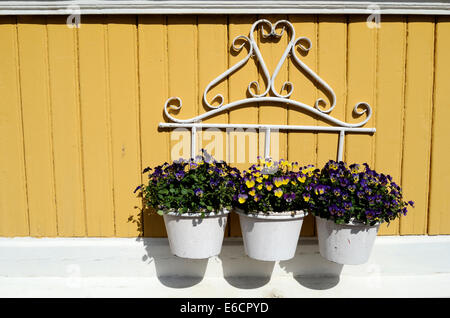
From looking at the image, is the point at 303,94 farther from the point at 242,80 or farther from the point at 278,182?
the point at 278,182

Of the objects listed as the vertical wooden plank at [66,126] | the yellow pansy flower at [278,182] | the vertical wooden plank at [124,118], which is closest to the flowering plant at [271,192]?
the yellow pansy flower at [278,182]

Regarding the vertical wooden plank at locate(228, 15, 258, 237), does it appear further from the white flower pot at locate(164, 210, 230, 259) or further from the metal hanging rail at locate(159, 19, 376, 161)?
the white flower pot at locate(164, 210, 230, 259)

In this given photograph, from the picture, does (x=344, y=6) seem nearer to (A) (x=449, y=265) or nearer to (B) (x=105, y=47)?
(B) (x=105, y=47)

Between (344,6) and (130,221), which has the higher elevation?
(344,6)

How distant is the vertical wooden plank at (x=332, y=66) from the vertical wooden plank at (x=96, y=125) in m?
1.38

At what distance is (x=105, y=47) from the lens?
2309 mm

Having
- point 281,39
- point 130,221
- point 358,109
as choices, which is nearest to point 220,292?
point 130,221

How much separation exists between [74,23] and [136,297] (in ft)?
5.95

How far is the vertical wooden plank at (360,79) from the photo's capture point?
2.31 metres

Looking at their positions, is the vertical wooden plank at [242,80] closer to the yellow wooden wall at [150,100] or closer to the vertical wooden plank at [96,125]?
the yellow wooden wall at [150,100]

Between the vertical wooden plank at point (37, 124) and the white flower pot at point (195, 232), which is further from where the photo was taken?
the vertical wooden plank at point (37, 124)

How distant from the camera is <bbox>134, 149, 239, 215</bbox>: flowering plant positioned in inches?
78.7

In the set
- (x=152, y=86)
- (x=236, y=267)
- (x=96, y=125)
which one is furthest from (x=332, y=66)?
(x=96, y=125)

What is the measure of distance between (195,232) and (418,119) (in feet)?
5.31
